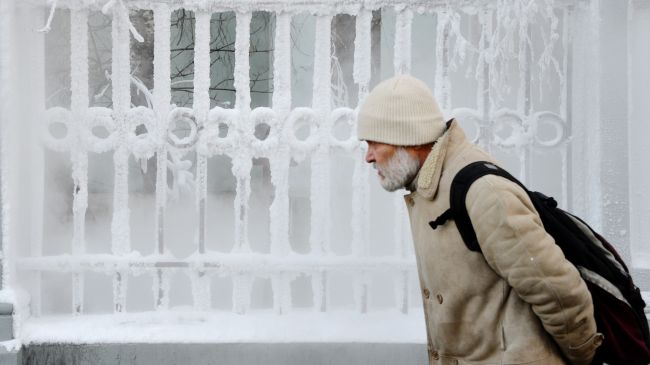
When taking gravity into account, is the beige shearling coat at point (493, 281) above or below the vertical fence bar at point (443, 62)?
below

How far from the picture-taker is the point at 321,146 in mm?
4363

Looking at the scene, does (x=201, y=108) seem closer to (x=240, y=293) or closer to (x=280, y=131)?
(x=280, y=131)

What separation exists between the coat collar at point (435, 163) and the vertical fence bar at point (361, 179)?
167 centimetres

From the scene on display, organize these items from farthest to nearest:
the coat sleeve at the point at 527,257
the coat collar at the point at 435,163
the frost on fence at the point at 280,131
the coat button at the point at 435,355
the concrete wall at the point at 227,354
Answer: the frost on fence at the point at 280,131, the concrete wall at the point at 227,354, the coat button at the point at 435,355, the coat collar at the point at 435,163, the coat sleeve at the point at 527,257

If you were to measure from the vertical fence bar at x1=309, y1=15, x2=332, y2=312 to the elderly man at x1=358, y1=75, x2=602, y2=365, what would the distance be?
160cm

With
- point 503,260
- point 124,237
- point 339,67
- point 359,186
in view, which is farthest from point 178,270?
point 503,260

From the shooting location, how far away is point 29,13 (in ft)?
14.0

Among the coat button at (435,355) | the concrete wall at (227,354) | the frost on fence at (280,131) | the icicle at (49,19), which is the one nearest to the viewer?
the coat button at (435,355)

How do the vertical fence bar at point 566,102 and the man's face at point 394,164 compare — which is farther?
the vertical fence bar at point 566,102

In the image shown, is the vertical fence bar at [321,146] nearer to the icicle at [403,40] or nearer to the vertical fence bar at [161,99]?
the icicle at [403,40]

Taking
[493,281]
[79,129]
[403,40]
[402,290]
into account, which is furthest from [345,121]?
[493,281]

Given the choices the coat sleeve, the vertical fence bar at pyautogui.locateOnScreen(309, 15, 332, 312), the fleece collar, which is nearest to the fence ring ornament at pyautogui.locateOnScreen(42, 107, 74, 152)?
the vertical fence bar at pyautogui.locateOnScreen(309, 15, 332, 312)

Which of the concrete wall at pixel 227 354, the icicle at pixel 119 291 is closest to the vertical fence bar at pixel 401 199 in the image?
the concrete wall at pixel 227 354

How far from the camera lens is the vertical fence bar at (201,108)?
434 cm
